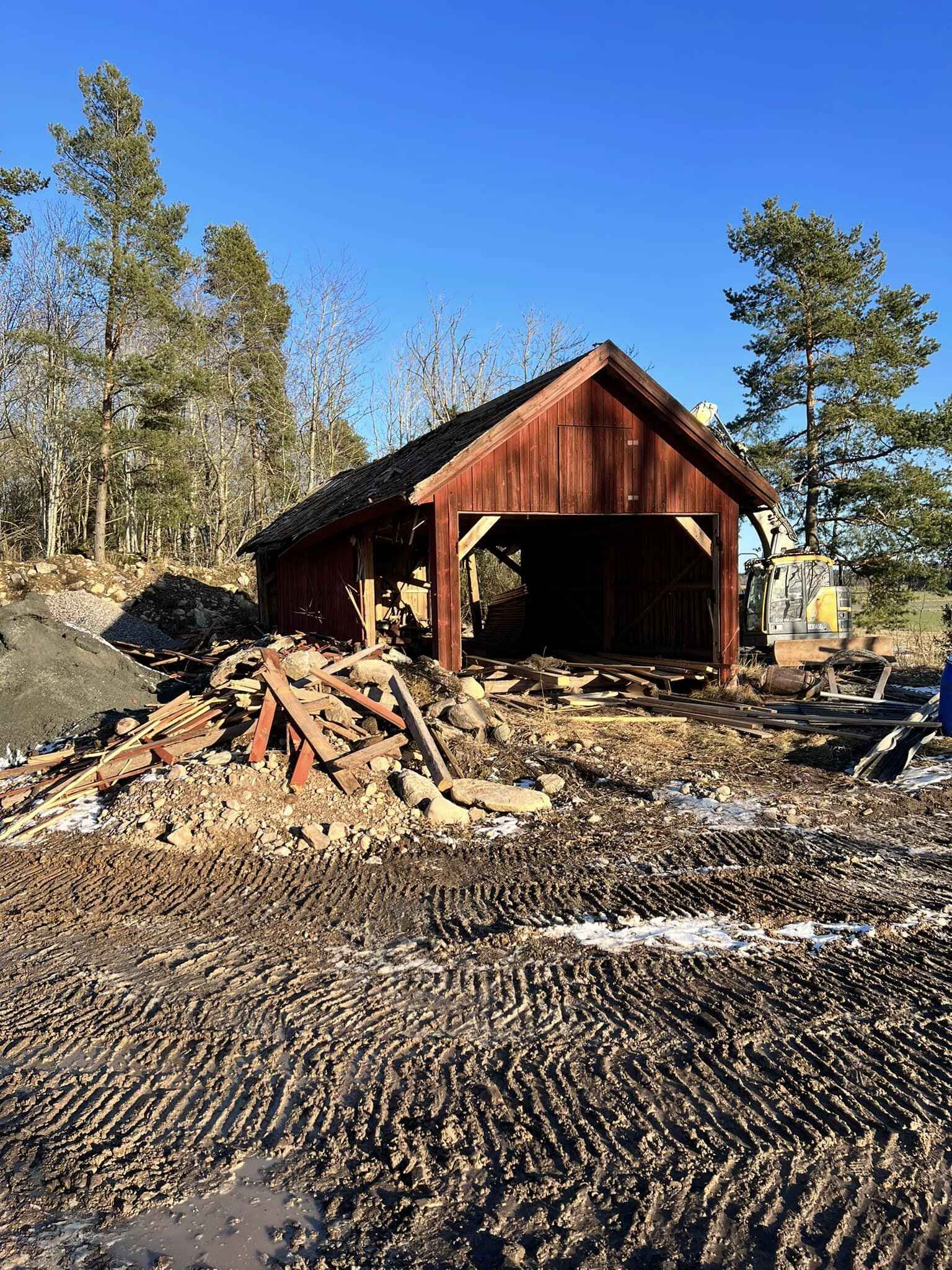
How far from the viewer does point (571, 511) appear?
1357cm

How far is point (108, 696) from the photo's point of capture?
37.4 feet

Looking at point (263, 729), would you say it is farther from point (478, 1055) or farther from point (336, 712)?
point (478, 1055)

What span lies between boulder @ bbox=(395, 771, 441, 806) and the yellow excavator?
1126cm

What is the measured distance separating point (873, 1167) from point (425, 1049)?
1884 millimetres

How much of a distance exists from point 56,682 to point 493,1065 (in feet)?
31.1

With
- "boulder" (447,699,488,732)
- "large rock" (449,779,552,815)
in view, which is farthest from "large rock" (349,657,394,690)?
"large rock" (449,779,552,815)

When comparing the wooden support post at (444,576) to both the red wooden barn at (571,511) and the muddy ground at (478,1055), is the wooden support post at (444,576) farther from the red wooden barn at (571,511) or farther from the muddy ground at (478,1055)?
the muddy ground at (478,1055)

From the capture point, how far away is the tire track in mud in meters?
2.87

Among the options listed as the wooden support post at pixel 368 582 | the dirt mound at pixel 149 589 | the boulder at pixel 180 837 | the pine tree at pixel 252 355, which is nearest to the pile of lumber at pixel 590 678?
the wooden support post at pixel 368 582

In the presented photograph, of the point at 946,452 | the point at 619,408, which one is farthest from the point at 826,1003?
the point at 946,452

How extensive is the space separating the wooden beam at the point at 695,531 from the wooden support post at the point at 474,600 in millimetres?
7063

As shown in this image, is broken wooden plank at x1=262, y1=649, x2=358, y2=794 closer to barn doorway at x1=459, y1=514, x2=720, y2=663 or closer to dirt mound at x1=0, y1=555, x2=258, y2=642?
barn doorway at x1=459, y1=514, x2=720, y2=663

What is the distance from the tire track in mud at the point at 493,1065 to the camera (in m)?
2.87

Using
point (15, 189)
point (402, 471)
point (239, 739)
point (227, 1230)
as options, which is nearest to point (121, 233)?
point (15, 189)
